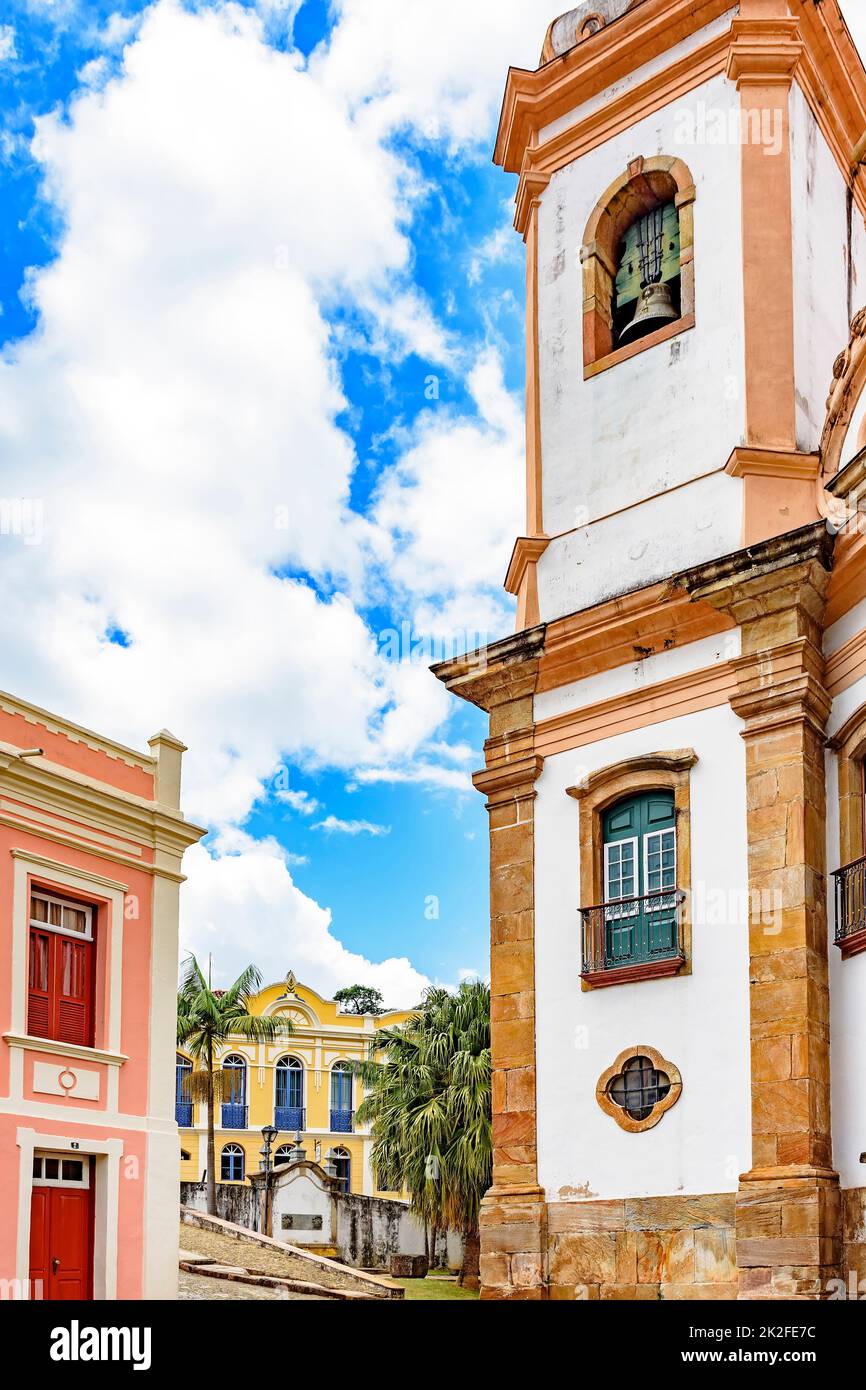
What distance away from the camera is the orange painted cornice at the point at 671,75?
668 inches

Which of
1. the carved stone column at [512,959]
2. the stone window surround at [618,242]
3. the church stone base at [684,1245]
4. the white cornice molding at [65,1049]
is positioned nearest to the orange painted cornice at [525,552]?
the carved stone column at [512,959]

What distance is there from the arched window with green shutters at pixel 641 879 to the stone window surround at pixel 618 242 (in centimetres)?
479

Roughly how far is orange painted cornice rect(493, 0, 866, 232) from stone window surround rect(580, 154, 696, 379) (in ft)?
2.34

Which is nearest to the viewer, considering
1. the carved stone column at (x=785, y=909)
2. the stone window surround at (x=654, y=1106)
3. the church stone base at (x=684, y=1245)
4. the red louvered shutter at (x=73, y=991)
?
the church stone base at (x=684, y=1245)

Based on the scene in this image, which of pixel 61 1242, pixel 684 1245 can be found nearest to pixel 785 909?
pixel 684 1245

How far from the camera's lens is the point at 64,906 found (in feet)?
64.7

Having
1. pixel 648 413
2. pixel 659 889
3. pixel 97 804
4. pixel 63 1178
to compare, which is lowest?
pixel 63 1178

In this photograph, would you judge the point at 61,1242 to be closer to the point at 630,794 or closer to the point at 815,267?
the point at 630,794

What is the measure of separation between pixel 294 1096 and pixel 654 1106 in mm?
36933

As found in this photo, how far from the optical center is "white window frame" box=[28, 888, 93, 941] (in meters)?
19.2

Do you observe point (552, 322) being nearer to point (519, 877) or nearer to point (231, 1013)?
point (519, 877)

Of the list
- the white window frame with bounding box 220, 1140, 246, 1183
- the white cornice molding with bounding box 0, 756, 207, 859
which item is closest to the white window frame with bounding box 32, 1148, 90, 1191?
the white cornice molding with bounding box 0, 756, 207, 859

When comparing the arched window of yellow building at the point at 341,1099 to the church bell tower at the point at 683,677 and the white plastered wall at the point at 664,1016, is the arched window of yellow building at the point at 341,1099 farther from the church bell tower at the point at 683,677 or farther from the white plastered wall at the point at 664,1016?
the white plastered wall at the point at 664,1016

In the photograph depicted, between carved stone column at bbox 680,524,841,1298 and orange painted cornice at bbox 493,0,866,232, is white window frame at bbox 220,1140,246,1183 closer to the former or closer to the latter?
orange painted cornice at bbox 493,0,866,232
